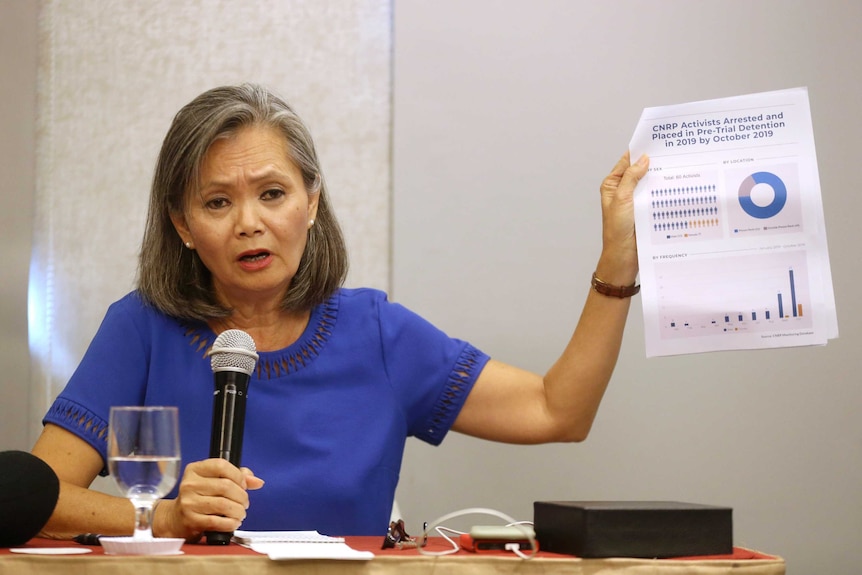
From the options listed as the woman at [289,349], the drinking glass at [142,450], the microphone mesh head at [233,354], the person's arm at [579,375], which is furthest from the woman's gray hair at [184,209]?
the drinking glass at [142,450]

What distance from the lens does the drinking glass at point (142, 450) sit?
4.16 feet

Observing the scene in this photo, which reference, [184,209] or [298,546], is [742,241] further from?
[184,209]

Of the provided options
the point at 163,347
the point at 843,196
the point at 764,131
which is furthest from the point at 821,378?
the point at 163,347

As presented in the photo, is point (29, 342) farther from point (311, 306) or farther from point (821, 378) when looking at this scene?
point (821, 378)

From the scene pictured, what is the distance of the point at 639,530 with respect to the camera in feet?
4.28

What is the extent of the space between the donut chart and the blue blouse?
2.56ft

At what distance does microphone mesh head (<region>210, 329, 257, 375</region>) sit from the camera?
148cm

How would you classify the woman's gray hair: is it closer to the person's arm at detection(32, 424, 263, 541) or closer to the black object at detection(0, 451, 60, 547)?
the person's arm at detection(32, 424, 263, 541)

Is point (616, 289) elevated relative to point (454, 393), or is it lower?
elevated

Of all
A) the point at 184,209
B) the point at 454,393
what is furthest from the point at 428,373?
the point at 184,209

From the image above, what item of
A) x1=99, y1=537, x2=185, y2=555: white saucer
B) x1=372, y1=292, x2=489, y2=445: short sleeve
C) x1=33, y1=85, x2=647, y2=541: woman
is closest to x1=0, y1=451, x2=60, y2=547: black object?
x1=99, y1=537, x2=185, y2=555: white saucer

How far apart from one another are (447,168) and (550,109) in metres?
0.37

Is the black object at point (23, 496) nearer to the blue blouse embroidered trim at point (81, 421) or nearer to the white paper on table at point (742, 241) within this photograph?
the blue blouse embroidered trim at point (81, 421)

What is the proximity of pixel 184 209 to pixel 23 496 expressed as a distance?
92 cm
